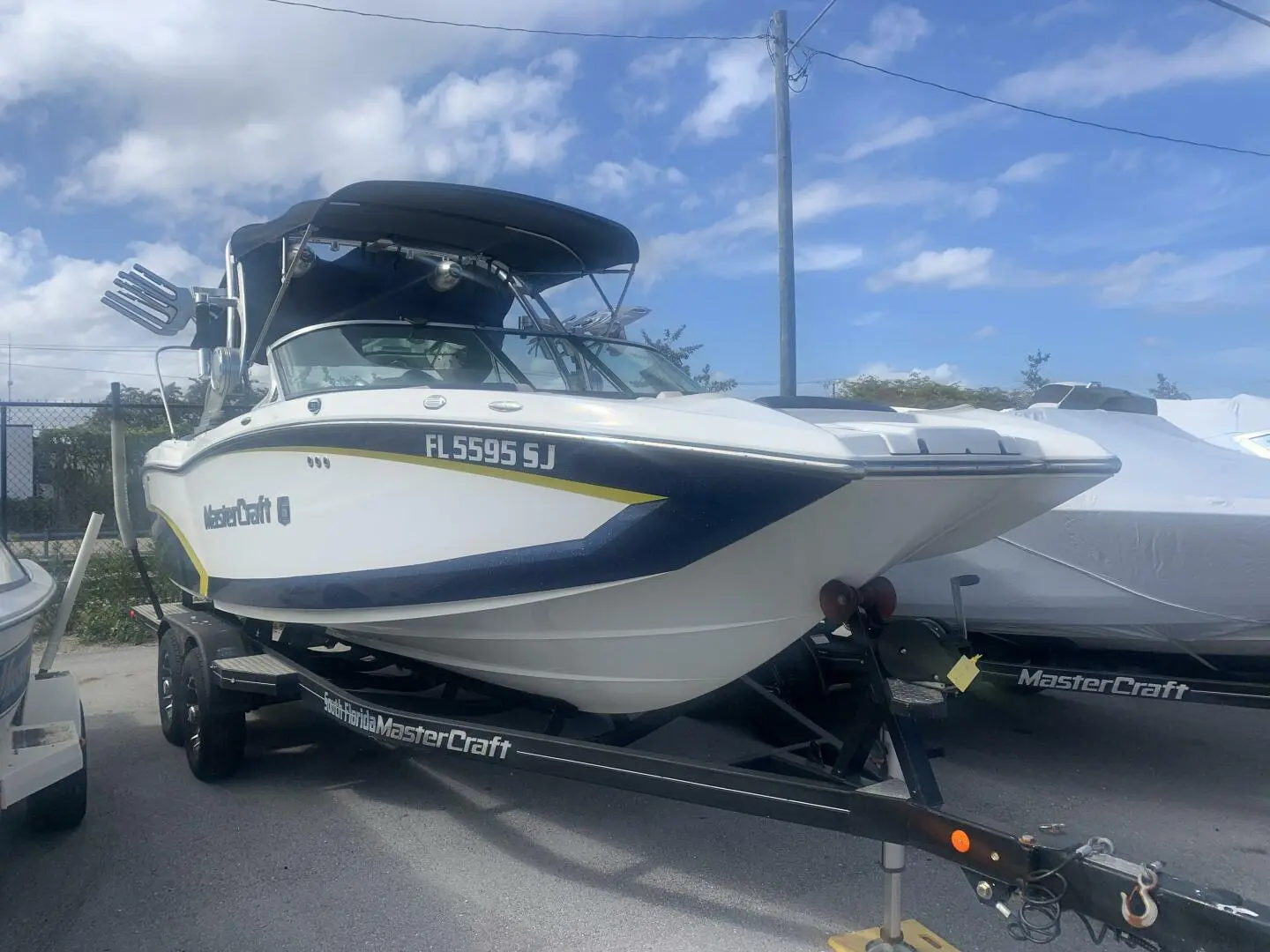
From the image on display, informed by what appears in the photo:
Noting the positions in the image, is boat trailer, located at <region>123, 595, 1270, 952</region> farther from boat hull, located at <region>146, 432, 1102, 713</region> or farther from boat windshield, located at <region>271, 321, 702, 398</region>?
boat windshield, located at <region>271, 321, 702, 398</region>

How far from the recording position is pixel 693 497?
107 inches

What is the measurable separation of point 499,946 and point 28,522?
922 cm

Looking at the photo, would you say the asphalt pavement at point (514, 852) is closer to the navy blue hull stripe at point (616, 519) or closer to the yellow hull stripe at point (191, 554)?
the yellow hull stripe at point (191, 554)

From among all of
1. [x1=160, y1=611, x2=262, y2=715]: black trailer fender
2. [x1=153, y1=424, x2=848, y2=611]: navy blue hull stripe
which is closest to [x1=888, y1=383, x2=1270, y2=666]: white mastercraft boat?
[x1=153, y1=424, x2=848, y2=611]: navy blue hull stripe

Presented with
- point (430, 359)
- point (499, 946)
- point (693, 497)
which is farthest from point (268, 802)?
point (693, 497)

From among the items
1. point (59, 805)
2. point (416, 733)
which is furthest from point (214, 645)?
point (416, 733)

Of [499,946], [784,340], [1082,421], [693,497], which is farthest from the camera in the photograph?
[784,340]

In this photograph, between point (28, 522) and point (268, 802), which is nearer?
point (268, 802)

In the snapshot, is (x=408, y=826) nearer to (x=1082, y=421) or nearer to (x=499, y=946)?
(x=499, y=946)

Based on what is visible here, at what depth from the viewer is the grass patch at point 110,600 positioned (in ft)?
27.2

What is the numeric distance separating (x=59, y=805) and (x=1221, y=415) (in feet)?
31.5

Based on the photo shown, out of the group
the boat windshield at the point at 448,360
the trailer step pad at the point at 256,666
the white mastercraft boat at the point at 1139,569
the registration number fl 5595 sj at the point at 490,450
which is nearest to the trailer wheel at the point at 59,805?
the trailer step pad at the point at 256,666

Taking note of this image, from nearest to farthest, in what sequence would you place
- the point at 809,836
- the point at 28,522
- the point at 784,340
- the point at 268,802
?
the point at 809,836, the point at 268,802, the point at 784,340, the point at 28,522

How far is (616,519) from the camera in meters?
2.84
